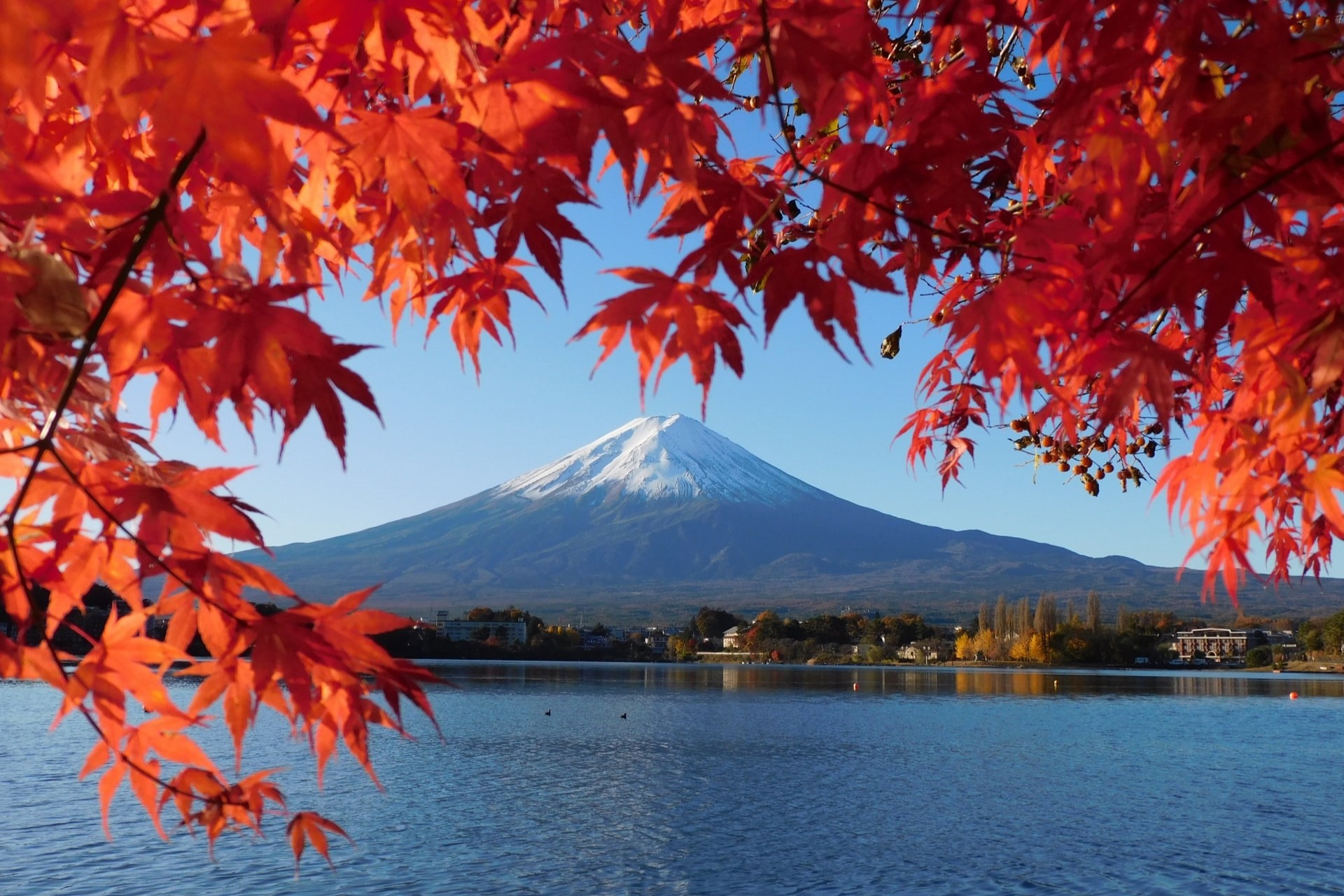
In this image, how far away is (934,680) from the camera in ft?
333

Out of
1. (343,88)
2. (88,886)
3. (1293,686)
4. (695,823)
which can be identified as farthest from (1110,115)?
(1293,686)

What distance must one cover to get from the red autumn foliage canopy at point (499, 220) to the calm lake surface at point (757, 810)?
11.2m

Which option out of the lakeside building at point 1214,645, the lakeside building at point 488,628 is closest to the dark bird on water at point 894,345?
the lakeside building at point 488,628

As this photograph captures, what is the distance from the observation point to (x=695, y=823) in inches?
987

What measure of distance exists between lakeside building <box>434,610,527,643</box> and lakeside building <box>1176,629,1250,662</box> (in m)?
98.4

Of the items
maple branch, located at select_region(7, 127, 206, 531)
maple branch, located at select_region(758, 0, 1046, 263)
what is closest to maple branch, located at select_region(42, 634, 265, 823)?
maple branch, located at select_region(7, 127, 206, 531)

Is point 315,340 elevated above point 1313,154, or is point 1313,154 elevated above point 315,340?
point 1313,154

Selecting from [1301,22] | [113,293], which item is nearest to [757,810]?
[1301,22]

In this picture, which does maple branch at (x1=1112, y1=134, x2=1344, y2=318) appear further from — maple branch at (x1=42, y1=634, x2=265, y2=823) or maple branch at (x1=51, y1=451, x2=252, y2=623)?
maple branch at (x1=42, y1=634, x2=265, y2=823)

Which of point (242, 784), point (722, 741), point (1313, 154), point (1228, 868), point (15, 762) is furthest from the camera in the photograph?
point (722, 741)

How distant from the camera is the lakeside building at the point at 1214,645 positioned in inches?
5817

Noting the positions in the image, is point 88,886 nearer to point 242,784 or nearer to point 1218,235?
point 242,784

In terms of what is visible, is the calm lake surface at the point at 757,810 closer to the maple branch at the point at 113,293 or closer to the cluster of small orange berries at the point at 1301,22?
the cluster of small orange berries at the point at 1301,22

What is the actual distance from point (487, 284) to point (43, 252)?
4.18 ft
